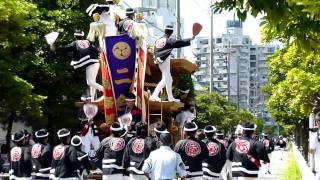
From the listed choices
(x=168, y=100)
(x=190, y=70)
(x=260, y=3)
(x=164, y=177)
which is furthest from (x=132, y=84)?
(x=260, y=3)

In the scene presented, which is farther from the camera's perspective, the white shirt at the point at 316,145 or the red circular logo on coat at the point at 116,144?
the white shirt at the point at 316,145

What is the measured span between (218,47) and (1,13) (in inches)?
5190

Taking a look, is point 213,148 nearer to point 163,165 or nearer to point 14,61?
point 163,165

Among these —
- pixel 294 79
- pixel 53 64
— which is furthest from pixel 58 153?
pixel 53 64

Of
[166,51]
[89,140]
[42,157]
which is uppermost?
[166,51]

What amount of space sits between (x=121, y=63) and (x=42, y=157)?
5625 mm

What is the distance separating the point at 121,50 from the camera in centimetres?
1772

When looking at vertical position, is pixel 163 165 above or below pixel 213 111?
above

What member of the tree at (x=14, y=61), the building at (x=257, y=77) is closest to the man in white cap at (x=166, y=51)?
the tree at (x=14, y=61)

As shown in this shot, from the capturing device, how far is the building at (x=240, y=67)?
133375 millimetres

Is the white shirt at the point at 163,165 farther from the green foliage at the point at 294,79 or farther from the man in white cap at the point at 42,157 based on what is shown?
the green foliage at the point at 294,79

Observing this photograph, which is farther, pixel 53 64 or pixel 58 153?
pixel 53 64

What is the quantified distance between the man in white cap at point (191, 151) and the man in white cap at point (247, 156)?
0.75m

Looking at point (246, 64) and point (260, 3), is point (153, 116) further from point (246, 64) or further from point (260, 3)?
point (246, 64)
